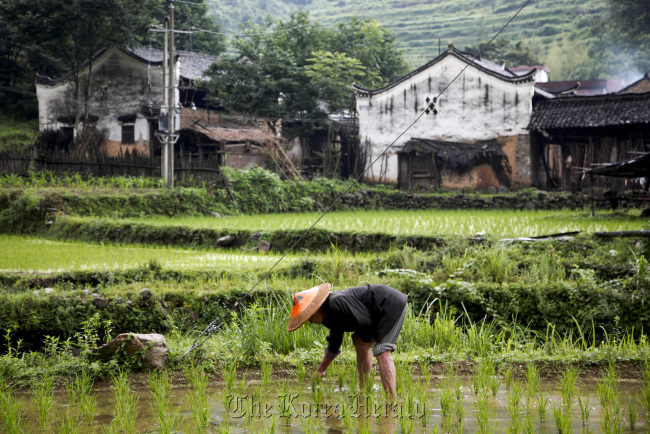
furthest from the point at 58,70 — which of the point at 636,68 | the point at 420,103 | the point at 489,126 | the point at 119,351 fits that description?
the point at 636,68

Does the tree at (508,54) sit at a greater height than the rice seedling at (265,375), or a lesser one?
greater

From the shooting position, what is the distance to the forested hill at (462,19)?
5638 cm

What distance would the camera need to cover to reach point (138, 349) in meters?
5.20

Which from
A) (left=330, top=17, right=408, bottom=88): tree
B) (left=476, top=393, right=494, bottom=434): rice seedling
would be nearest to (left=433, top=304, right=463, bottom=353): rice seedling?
(left=476, top=393, right=494, bottom=434): rice seedling

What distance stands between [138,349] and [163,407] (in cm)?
118

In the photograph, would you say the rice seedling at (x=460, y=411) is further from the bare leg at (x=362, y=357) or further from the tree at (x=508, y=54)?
the tree at (x=508, y=54)

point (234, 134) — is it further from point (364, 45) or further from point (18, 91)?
point (18, 91)

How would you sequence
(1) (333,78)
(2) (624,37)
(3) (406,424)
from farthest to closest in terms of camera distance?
(2) (624,37)
(1) (333,78)
(3) (406,424)

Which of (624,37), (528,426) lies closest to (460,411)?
(528,426)

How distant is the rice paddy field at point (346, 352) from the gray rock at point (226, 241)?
2279 millimetres

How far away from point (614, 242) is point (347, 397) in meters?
6.52

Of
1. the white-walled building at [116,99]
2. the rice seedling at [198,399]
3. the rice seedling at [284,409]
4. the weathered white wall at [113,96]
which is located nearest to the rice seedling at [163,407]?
the rice seedling at [198,399]

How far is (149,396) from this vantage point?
4.68 m

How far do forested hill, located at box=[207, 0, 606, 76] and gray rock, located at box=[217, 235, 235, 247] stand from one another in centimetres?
4291
